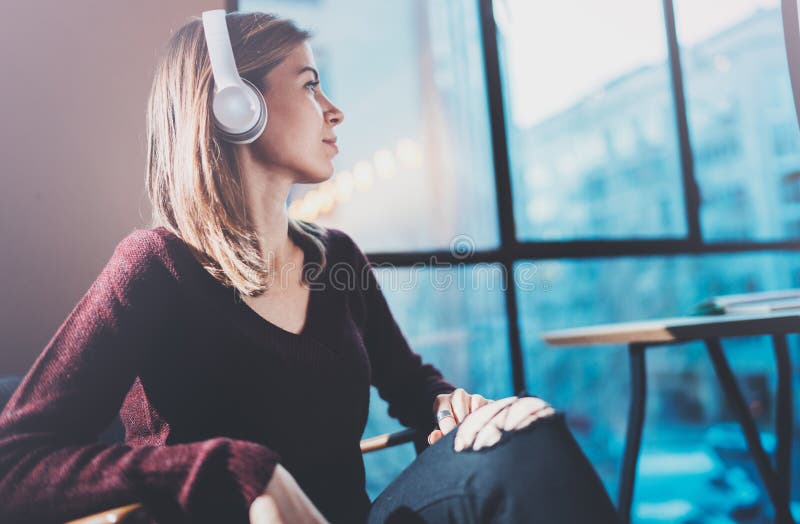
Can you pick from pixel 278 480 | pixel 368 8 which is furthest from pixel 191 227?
pixel 368 8

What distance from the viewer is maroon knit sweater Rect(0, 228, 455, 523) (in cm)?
67

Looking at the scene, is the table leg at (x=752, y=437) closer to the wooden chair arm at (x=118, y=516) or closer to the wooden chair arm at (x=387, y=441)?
the wooden chair arm at (x=387, y=441)

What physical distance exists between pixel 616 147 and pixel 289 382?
1950 mm

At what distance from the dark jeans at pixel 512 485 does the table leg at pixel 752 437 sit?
905mm

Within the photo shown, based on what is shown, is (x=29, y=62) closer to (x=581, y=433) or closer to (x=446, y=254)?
(x=446, y=254)

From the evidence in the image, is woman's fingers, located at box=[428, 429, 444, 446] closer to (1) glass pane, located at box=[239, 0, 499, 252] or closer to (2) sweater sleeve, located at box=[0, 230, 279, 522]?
(2) sweater sleeve, located at box=[0, 230, 279, 522]

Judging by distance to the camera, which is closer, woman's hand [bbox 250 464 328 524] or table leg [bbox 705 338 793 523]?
woman's hand [bbox 250 464 328 524]

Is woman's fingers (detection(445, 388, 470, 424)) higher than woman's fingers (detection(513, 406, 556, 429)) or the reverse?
the reverse

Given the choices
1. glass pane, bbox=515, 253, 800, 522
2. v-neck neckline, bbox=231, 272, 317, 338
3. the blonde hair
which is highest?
the blonde hair

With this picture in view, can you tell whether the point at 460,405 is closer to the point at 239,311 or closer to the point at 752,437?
the point at 239,311

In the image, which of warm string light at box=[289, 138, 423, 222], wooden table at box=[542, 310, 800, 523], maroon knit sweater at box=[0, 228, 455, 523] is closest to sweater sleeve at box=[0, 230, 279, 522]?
maroon knit sweater at box=[0, 228, 455, 523]

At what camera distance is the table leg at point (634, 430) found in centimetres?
147

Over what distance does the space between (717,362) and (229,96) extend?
1.36 metres

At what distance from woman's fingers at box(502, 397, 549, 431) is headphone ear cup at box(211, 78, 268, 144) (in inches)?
23.7
